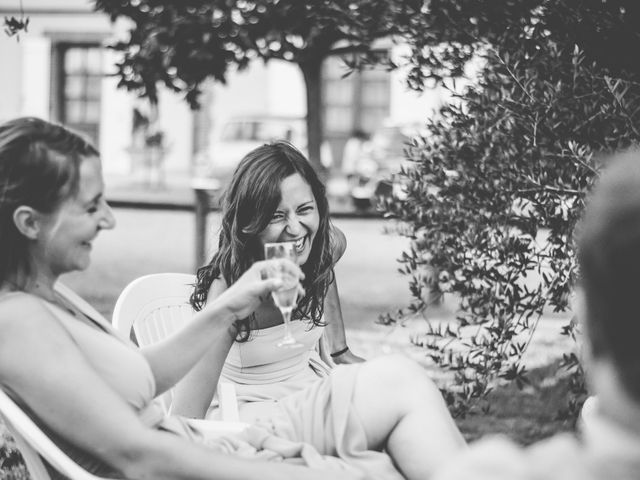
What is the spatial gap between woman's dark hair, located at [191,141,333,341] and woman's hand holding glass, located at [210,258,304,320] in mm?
701

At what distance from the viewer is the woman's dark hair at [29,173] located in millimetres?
2451

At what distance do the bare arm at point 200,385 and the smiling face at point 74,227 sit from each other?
2.83ft

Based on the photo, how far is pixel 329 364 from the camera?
3809mm

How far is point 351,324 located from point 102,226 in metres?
6.52

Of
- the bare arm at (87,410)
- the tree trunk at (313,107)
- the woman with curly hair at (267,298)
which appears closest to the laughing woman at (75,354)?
the bare arm at (87,410)

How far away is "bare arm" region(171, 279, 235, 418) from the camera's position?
336cm

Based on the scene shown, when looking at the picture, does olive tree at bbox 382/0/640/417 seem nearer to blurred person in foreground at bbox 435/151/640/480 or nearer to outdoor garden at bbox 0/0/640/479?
outdoor garden at bbox 0/0/640/479

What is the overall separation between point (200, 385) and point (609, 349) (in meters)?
2.00

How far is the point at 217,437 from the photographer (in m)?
2.78

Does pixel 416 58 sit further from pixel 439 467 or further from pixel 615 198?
pixel 615 198

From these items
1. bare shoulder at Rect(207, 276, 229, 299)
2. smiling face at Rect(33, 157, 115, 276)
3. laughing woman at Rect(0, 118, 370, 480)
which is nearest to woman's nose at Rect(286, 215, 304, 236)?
bare shoulder at Rect(207, 276, 229, 299)

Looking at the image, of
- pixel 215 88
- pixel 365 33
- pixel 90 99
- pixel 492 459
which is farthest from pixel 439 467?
pixel 90 99

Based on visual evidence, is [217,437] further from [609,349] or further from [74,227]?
[609,349]

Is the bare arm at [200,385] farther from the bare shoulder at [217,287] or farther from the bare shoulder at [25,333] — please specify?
the bare shoulder at [25,333]
